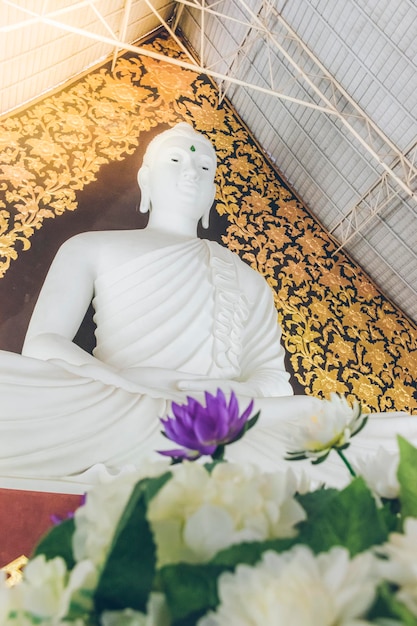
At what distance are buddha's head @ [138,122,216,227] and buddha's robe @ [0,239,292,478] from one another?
0.95ft

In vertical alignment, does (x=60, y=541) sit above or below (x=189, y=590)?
below

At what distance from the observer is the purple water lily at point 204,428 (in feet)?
1.82

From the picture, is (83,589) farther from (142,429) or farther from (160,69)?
(160,69)

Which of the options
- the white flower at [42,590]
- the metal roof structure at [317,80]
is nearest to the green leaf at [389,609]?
the white flower at [42,590]

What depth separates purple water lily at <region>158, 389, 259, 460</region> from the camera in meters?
0.55

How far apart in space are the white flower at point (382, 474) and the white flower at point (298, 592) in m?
0.16

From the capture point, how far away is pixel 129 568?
0.44 m

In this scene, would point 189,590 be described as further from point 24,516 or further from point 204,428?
point 24,516

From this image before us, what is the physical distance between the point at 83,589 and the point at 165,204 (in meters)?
2.81

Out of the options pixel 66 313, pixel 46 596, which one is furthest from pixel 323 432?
pixel 66 313

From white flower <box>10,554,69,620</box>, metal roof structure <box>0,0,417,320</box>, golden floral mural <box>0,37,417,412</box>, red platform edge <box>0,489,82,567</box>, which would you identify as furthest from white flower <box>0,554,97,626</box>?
metal roof structure <box>0,0,417,320</box>

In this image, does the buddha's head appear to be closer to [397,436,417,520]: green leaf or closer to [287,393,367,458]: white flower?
[287,393,367,458]: white flower

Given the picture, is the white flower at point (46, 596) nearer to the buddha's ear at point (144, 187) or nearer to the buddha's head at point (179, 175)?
the buddha's head at point (179, 175)

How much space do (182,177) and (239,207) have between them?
71.2 inches
